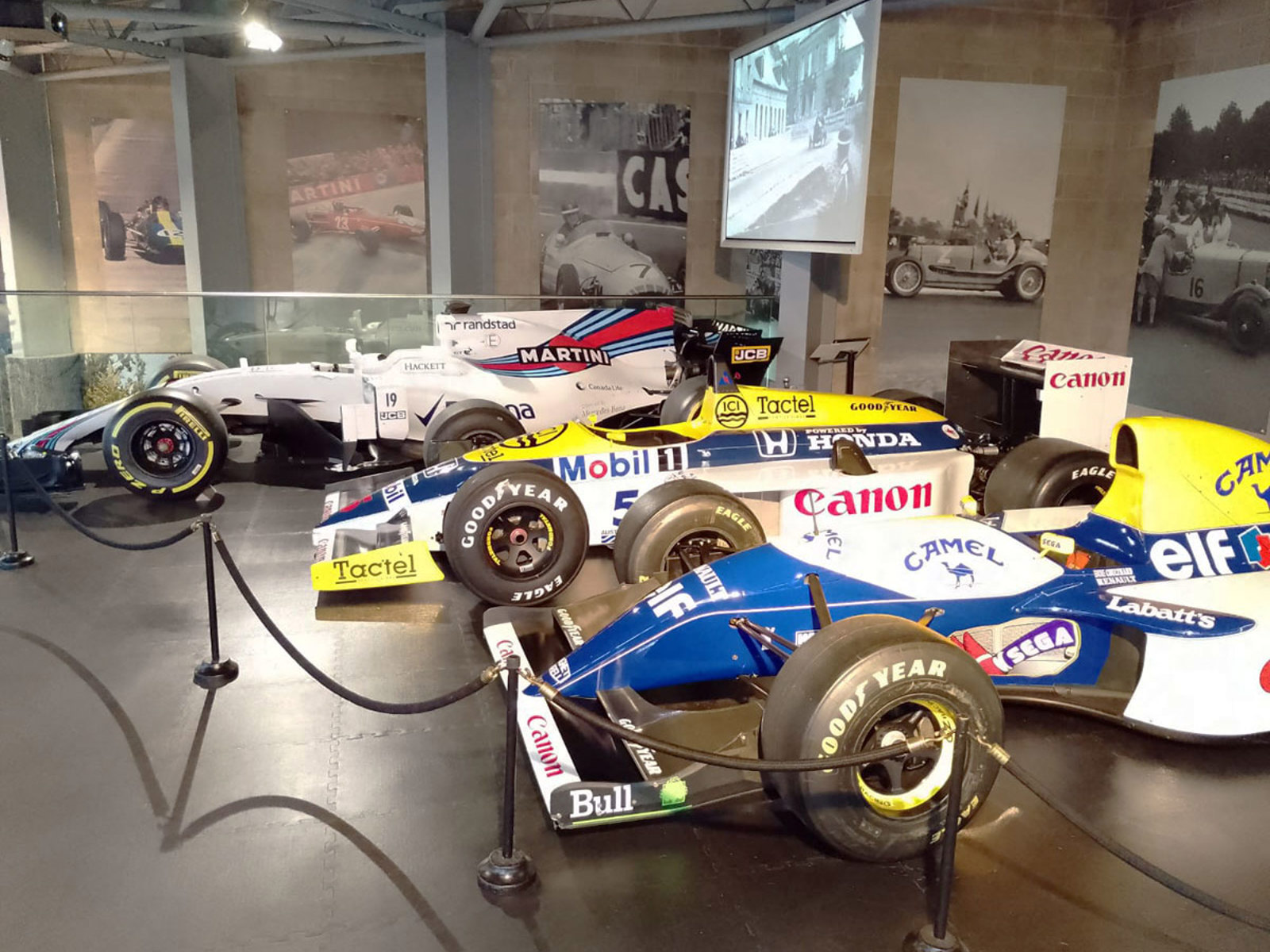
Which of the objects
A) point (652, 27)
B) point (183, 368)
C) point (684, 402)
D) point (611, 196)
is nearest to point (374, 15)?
point (652, 27)

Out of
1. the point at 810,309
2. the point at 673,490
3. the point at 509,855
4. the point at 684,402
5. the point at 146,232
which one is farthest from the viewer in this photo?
the point at 146,232

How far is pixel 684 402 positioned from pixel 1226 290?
18.6 feet

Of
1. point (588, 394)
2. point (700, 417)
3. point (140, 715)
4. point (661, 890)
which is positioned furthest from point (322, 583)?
point (588, 394)

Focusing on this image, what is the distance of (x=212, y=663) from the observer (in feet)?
14.8

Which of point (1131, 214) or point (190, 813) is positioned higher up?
point (1131, 214)

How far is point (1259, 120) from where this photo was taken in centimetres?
875

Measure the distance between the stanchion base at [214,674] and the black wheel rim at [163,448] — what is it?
355 cm

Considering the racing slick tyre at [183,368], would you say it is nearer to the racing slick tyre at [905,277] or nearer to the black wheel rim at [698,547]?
the black wheel rim at [698,547]

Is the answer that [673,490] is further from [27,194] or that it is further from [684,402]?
[27,194]

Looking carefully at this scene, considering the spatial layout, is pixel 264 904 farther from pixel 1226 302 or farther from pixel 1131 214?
pixel 1131 214

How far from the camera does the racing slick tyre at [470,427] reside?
7.61 meters

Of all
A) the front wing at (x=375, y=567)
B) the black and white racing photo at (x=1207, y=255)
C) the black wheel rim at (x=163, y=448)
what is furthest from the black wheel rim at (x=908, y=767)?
the black and white racing photo at (x=1207, y=255)

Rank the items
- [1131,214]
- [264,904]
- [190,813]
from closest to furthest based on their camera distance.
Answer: [264,904], [190,813], [1131,214]

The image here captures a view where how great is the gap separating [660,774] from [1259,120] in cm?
876
